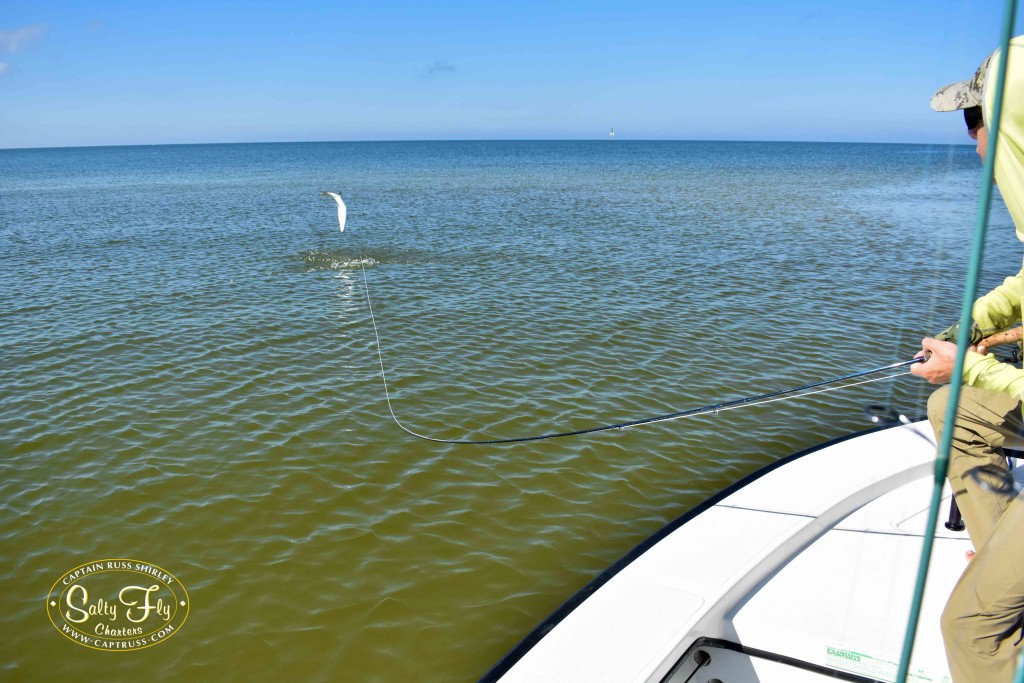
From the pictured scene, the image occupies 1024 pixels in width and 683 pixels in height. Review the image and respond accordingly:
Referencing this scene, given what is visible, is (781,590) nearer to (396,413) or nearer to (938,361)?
(938,361)

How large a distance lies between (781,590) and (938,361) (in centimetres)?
200

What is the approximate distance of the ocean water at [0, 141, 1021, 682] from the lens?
17.5ft

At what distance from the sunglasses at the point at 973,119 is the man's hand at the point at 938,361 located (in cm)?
81

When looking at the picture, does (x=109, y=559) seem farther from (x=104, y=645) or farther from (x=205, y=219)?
(x=205, y=219)

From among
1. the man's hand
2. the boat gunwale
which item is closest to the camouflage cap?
the man's hand

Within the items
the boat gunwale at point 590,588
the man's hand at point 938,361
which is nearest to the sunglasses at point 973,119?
the man's hand at point 938,361

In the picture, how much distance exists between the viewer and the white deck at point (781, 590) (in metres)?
3.54

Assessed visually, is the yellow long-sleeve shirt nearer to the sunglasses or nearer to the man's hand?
the man's hand

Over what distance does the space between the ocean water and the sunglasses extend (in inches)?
5.7

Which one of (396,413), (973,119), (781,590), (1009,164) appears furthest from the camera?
(396,413)

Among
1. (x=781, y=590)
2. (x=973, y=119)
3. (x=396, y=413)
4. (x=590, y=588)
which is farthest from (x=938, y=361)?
(x=396, y=413)

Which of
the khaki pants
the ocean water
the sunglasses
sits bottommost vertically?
the ocean water

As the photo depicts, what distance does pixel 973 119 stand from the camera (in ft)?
7.93

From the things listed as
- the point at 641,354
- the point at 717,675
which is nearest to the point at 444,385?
the point at 641,354
